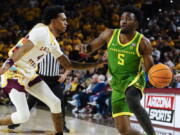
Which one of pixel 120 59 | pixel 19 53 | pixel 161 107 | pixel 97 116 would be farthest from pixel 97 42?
pixel 97 116

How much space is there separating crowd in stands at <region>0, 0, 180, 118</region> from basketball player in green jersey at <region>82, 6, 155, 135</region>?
4677 millimetres

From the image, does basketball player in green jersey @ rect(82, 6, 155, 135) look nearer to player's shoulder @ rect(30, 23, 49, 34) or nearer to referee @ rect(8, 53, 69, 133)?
player's shoulder @ rect(30, 23, 49, 34)

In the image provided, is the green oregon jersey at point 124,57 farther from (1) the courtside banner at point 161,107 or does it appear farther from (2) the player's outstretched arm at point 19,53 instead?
(1) the courtside banner at point 161,107

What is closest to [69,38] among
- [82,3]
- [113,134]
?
[82,3]

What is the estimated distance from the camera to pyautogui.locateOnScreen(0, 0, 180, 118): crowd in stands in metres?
11.4

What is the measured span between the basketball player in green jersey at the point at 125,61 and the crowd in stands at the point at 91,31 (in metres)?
4.68

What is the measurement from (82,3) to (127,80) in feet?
50.6

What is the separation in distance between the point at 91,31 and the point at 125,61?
41.4 ft

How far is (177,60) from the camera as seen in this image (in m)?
11.8

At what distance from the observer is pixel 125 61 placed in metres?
4.52

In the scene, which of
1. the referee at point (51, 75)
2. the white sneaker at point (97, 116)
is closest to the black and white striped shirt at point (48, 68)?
the referee at point (51, 75)

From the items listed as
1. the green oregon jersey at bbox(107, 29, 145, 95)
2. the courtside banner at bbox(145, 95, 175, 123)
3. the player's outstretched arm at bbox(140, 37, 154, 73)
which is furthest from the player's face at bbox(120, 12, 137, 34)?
the courtside banner at bbox(145, 95, 175, 123)

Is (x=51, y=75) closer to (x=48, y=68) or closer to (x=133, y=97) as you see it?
(x=48, y=68)

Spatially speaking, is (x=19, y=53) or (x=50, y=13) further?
(x=50, y=13)
